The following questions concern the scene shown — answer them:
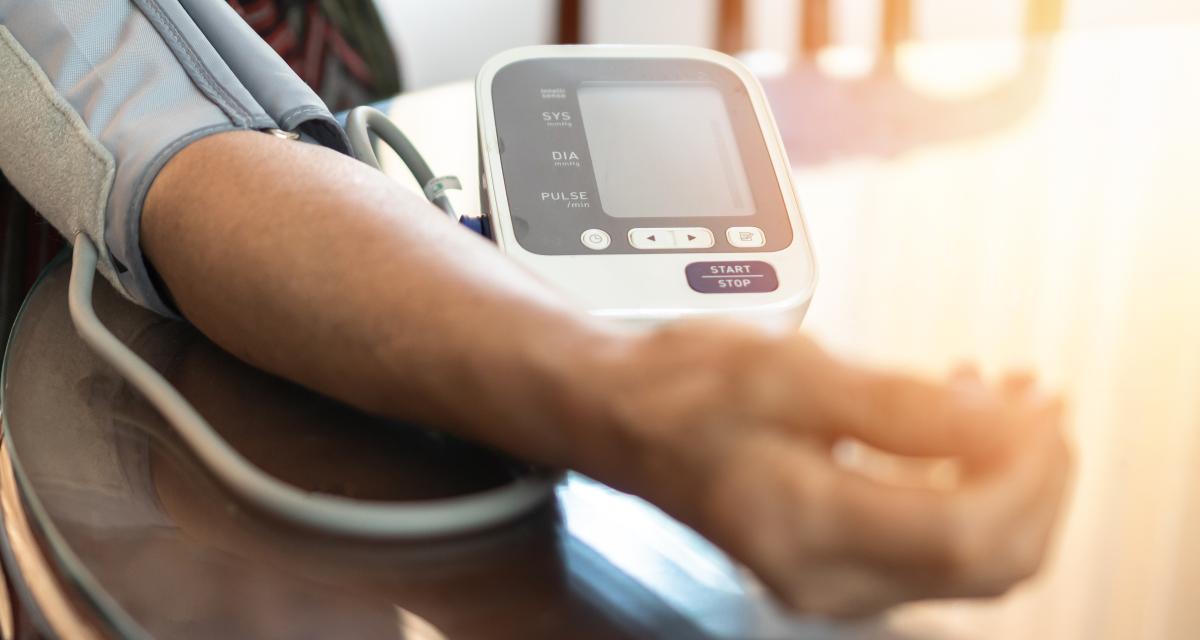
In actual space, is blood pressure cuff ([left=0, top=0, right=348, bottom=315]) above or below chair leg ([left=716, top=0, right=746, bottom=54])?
above

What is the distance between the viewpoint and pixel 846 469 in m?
0.31

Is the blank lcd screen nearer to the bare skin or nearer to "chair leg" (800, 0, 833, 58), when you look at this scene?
the bare skin

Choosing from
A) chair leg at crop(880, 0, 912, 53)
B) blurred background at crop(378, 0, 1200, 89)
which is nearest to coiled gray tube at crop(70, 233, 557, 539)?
chair leg at crop(880, 0, 912, 53)

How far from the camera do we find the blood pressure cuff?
19.6 inches

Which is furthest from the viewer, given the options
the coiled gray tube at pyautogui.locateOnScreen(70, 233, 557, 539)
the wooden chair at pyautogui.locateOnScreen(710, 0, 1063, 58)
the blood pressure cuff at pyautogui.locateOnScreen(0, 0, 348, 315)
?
the wooden chair at pyautogui.locateOnScreen(710, 0, 1063, 58)

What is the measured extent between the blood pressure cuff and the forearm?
0.6 inches

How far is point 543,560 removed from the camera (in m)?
0.39

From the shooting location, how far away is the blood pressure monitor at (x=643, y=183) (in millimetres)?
544

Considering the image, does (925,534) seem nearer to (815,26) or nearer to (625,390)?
(625,390)

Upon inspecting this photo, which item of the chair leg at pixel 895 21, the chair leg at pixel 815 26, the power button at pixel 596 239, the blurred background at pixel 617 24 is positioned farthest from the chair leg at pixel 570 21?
the power button at pixel 596 239

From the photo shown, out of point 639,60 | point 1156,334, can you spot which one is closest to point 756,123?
point 639,60

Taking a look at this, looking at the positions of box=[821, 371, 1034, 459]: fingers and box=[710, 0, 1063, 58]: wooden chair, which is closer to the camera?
box=[821, 371, 1034, 459]: fingers

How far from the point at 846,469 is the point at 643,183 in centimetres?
31

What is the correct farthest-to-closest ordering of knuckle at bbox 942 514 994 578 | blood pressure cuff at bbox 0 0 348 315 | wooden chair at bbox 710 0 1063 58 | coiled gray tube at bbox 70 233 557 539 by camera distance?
wooden chair at bbox 710 0 1063 58
blood pressure cuff at bbox 0 0 348 315
coiled gray tube at bbox 70 233 557 539
knuckle at bbox 942 514 994 578
